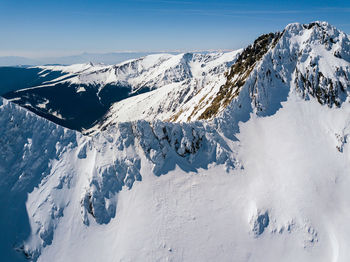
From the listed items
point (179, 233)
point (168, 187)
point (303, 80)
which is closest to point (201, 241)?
point (179, 233)

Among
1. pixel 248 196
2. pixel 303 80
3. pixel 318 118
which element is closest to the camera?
pixel 248 196

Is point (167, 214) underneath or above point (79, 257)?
above

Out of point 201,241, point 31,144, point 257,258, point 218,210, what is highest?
point 31,144

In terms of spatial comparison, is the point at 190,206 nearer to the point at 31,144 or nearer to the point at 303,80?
the point at 31,144

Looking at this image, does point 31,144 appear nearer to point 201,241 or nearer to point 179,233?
point 179,233

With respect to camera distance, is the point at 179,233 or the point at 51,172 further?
the point at 51,172

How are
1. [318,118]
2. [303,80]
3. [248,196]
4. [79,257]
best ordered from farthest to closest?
[303,80], [318,118], [248,196], [79,257]
